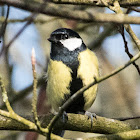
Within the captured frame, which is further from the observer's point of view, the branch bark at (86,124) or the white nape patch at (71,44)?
the white nape patch at (71,44)

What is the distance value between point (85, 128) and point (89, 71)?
496 mm

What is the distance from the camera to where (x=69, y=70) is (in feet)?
7.31

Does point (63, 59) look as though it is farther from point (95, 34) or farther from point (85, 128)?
point (95, 34)

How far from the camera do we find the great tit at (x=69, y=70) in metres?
2.22

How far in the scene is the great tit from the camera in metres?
2.22

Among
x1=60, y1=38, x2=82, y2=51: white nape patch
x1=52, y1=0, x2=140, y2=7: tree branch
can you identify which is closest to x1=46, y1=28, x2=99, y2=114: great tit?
x1=60, y1=38, x2=82, y2=51: white nape patch

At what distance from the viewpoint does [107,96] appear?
13.8 feet

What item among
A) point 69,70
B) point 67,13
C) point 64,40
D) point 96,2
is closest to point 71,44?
point 64,40

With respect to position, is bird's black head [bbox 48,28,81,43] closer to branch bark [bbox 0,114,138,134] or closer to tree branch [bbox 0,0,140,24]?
branch bark [bbox 0,114,138,134]

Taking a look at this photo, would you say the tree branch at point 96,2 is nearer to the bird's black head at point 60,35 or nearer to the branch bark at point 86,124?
the bird's black head at point 60,35

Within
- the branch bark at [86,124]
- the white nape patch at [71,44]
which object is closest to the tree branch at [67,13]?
the branch bark at [86,124]

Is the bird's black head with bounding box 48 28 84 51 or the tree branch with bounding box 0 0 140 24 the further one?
the bird's black head with bounding box 48 28 84 51

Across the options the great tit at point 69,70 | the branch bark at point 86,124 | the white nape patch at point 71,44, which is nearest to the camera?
the branch bark at point 86,124

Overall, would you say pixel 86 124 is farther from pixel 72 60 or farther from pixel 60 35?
pixel 60 35
